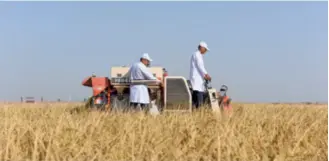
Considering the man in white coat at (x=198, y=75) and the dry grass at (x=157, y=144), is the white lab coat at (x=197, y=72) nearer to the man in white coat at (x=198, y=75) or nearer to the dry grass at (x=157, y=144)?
the man in white coat at (x=198, y=75)

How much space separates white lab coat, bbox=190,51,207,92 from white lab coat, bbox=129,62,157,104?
62cm

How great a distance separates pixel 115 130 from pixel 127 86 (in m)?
3.36

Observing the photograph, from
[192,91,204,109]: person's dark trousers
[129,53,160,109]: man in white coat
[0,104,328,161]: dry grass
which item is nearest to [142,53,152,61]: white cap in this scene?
[129,53,160,109]: man in white coat

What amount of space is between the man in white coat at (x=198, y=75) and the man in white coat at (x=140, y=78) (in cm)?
58

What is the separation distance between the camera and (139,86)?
7.12m

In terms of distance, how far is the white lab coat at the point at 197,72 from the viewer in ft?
23.9

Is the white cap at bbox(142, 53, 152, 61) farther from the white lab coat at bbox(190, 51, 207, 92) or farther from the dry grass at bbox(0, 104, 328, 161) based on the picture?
the dry grass at bbox(0, 104, 328, 161)

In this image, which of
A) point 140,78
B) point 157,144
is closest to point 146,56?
point 140,78

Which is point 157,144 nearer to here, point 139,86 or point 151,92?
point 139,86

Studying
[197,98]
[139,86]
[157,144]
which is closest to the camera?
[157,144]

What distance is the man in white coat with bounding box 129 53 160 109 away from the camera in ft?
23.2

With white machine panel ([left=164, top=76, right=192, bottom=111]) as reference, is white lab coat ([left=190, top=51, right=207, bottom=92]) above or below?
above

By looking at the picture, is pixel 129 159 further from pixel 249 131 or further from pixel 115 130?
pixel 249 131

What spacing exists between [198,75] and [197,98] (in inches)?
14.7
